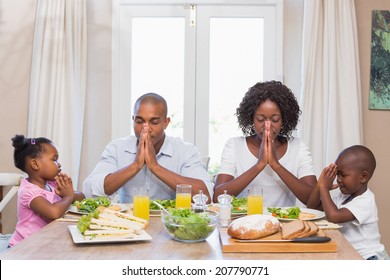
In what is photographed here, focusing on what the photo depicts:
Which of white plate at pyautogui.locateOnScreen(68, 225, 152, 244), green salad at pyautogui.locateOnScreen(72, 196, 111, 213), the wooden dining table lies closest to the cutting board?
the wooden dining table

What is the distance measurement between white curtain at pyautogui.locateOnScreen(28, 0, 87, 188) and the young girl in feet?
5.07

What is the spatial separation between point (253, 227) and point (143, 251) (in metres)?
0.36

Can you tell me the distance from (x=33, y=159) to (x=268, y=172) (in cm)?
115

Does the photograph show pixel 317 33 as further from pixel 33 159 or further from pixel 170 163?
pixel 33 159

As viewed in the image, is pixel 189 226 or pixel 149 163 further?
pixel 149 163

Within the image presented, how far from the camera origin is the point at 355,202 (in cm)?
234

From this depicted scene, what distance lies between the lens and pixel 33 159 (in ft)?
8.43

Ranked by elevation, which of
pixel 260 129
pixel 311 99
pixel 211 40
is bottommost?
pixel 260 129

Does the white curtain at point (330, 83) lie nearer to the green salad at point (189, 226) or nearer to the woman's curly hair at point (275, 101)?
Answer: the woman's curly hair at point (275, 101)

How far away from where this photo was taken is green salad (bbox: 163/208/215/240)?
1795 mm

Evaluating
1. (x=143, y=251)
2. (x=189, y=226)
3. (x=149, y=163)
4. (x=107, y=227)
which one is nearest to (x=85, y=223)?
(x=107, y=227)

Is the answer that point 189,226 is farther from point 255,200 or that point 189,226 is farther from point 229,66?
point 229,66

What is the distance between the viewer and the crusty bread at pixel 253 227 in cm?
178
